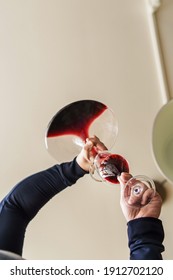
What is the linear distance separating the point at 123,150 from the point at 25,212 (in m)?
0.45

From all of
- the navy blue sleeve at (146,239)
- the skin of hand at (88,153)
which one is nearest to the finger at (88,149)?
the skin of hand at (88,153)

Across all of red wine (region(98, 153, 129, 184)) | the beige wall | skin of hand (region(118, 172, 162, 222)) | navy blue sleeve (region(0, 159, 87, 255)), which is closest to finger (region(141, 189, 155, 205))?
skin of hand (region(118, 172, 162, 222))

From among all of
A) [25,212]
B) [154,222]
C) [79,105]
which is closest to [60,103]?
[79,105]

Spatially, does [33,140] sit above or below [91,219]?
above

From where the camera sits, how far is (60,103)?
1.08 metres

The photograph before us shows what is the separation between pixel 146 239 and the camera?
1.72ft

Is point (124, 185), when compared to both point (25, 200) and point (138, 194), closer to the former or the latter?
point (138, 194)

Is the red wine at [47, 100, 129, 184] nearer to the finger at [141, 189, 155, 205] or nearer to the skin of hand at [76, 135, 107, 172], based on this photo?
the skin of hand at [76, 135, 107, 172]

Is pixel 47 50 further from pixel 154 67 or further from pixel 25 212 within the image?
pixel 25 212

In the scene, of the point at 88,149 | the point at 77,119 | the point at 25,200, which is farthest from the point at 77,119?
the point at 25,200

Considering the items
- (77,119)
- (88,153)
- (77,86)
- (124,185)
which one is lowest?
(124,185)

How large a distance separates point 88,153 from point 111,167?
3.2 inches

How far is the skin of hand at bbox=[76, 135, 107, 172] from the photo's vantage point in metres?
0.72

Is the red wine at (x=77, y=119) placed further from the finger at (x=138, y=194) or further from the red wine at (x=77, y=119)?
the finger at (x=138, y=194)
